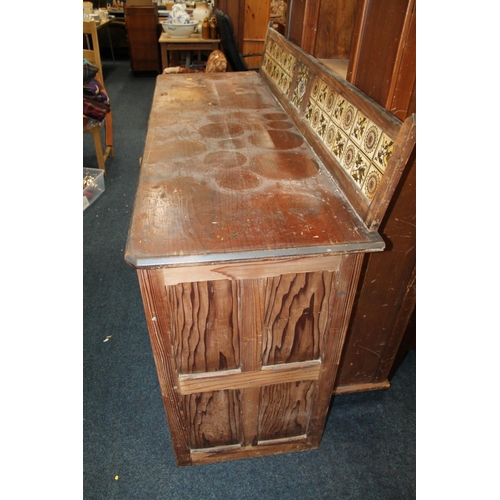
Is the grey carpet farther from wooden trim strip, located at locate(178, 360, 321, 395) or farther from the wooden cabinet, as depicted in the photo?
the wooden cabinet

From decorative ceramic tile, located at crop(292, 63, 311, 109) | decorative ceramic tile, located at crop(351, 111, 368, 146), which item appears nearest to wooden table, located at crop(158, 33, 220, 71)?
decorative ceramic tile, located at crop(292, 63, 311, 109)

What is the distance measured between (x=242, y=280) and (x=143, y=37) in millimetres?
5408

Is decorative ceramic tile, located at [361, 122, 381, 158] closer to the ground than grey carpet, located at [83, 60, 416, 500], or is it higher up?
higher up

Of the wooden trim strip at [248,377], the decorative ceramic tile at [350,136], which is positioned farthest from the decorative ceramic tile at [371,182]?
the wooden trim strip at [248,377]

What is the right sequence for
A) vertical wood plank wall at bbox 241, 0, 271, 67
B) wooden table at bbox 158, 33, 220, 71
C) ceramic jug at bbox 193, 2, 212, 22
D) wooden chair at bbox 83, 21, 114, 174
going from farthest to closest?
vertical wood plank wall at bbox 241, 0, 271, 67 → ceramic jug at bbox 193, 2, 212, 22 → wooden table at bbox 158, 33, 220, 71 → wooden chair at bbox 83, 21, 114, 174

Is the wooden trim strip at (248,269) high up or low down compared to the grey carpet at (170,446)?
up

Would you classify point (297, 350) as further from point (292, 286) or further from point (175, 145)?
point (175, 145)

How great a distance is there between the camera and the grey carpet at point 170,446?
1310mm

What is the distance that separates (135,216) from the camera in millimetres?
969

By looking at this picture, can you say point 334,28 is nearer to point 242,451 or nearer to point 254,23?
point 242,451

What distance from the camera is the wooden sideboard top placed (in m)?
0.88

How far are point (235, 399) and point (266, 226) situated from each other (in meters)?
0.59

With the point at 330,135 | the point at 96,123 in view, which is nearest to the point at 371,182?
the point at 330,135

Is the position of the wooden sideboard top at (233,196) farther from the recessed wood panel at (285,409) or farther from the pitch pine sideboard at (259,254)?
the recessed wood panel at (285,409)
